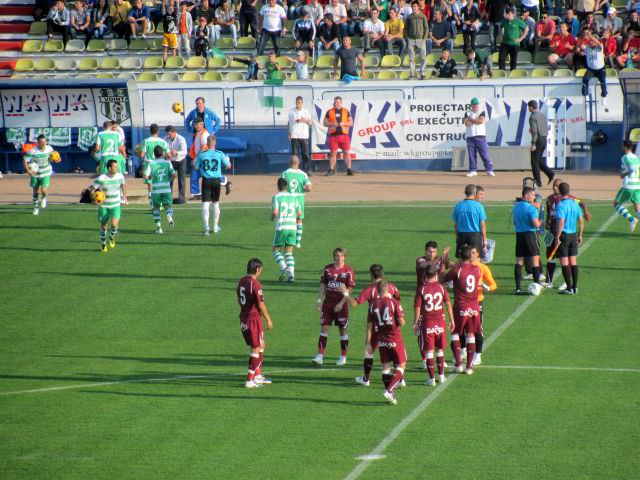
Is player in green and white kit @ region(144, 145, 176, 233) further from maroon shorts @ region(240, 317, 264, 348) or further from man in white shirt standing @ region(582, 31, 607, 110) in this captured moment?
man in white shirt standing @ region(582, 31, 607, 110)

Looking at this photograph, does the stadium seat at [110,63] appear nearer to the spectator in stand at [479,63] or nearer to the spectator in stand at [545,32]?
the spectator in stand at [479,63]

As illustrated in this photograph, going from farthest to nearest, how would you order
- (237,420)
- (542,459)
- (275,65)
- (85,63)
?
1. (85,63)
2. (275,65)
3. (237,420)
4. (542,459)

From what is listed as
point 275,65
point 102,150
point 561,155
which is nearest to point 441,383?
point 102,150

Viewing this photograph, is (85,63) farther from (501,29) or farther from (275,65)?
(501,29)

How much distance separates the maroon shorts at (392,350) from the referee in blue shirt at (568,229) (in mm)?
6697

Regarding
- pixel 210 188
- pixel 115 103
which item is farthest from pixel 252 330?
pixel 115 103

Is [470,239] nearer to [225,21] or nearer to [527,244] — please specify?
[527,244]

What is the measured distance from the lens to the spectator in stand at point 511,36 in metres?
36.2

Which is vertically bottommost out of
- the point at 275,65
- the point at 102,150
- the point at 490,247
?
the point at 490,247

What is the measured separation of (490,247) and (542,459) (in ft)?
26.9

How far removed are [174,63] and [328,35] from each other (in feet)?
18.0

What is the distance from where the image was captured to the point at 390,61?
3844cm

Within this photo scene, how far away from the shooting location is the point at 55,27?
1662 inches

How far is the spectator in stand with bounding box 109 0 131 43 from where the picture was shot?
41781mm
